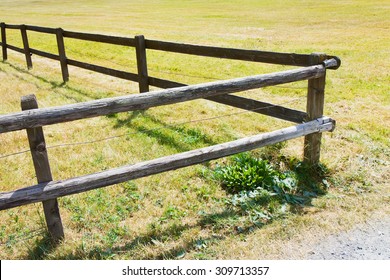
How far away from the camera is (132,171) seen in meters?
3.96

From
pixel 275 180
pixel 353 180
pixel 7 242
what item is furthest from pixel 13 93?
pixel 353 180

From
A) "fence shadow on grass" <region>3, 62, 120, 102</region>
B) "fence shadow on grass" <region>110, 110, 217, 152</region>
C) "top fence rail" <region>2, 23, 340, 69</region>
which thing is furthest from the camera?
"fence shadow on grass" <region>3, 62, 120, 102</region>

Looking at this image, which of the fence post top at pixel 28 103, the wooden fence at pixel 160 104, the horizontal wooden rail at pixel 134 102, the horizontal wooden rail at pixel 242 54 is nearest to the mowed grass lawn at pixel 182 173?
the wooden fence at pixel 160 104

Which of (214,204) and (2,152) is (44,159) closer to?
(214,204)

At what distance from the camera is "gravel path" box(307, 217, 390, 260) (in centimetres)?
364

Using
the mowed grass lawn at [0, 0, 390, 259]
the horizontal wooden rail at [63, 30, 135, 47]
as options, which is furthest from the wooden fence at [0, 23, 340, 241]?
the horizontal wooden rail at [63, 30, 135, 47]

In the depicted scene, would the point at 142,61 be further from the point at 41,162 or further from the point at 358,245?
the point at 358,245

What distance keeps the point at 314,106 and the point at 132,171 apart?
237 cm

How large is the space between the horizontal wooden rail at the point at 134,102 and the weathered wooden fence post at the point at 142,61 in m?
3.87

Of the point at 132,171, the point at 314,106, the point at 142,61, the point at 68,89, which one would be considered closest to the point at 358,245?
the point at 314,106

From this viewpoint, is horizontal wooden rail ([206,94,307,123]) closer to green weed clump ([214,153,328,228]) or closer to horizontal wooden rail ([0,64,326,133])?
green weed clump ([214,153,328,228])

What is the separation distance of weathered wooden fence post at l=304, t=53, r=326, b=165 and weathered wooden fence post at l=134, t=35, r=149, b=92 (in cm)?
390

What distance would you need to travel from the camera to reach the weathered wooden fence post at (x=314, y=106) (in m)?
4.83

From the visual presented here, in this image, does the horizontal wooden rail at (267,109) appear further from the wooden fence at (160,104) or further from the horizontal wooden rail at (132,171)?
the horizontal wooden rail at (132,171)
